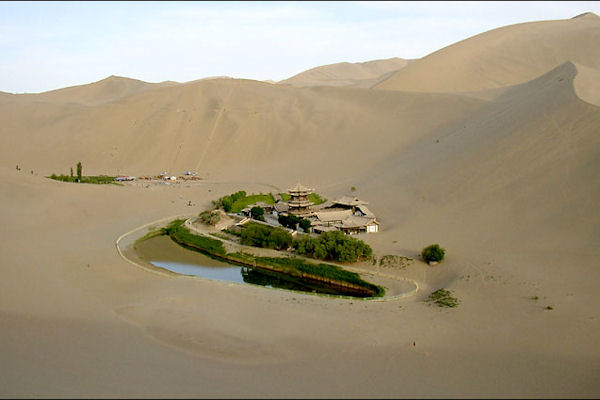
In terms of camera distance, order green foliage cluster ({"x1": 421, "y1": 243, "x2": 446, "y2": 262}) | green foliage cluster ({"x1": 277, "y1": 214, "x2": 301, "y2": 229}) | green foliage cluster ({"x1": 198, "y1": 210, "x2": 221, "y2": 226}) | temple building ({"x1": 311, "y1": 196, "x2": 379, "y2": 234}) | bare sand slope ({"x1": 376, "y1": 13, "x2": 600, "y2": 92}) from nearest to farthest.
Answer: green foliage cluster ({"x1": 421, "y1": 243, "x2": 446, "y2": 262}) < temple building ({"x1": 311, "y1": 196, "x2": 379, "y2": 234}) < green foliage cluster ({"x1": 277, "y1": 214, "x2": 301, "y2": 229}) < green foliage cluster ({"x1": 198, "y1": 210, "x2": 221, "y2": 226}) < bare sand slope ({"x1": 376, "y1": 13, "x2": 600, "y2": 92})

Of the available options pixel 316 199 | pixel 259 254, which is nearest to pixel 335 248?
pixel 259 254

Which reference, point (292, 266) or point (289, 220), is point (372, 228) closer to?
point (289, 220)

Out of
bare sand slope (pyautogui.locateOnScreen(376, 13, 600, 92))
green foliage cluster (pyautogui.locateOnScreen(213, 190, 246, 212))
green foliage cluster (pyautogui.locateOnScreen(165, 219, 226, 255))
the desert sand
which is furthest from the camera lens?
bare sand slope (pyautogui.locateOnScreen(376, 13, 600, 92))

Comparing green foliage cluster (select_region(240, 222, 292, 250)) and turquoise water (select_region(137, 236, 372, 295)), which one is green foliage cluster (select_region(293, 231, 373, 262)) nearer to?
green foliage cluster (select_region(240, 222, 292, 250))

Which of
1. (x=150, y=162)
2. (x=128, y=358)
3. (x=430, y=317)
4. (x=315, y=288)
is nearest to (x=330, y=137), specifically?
(x=150, y=162)

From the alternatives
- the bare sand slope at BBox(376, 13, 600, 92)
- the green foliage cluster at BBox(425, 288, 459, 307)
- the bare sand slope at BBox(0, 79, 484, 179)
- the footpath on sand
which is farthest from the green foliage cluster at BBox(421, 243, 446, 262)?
the bare sand slope at BBox(376, 13, 600, 92)

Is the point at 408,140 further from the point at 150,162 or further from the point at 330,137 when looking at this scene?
the point at 150,162
